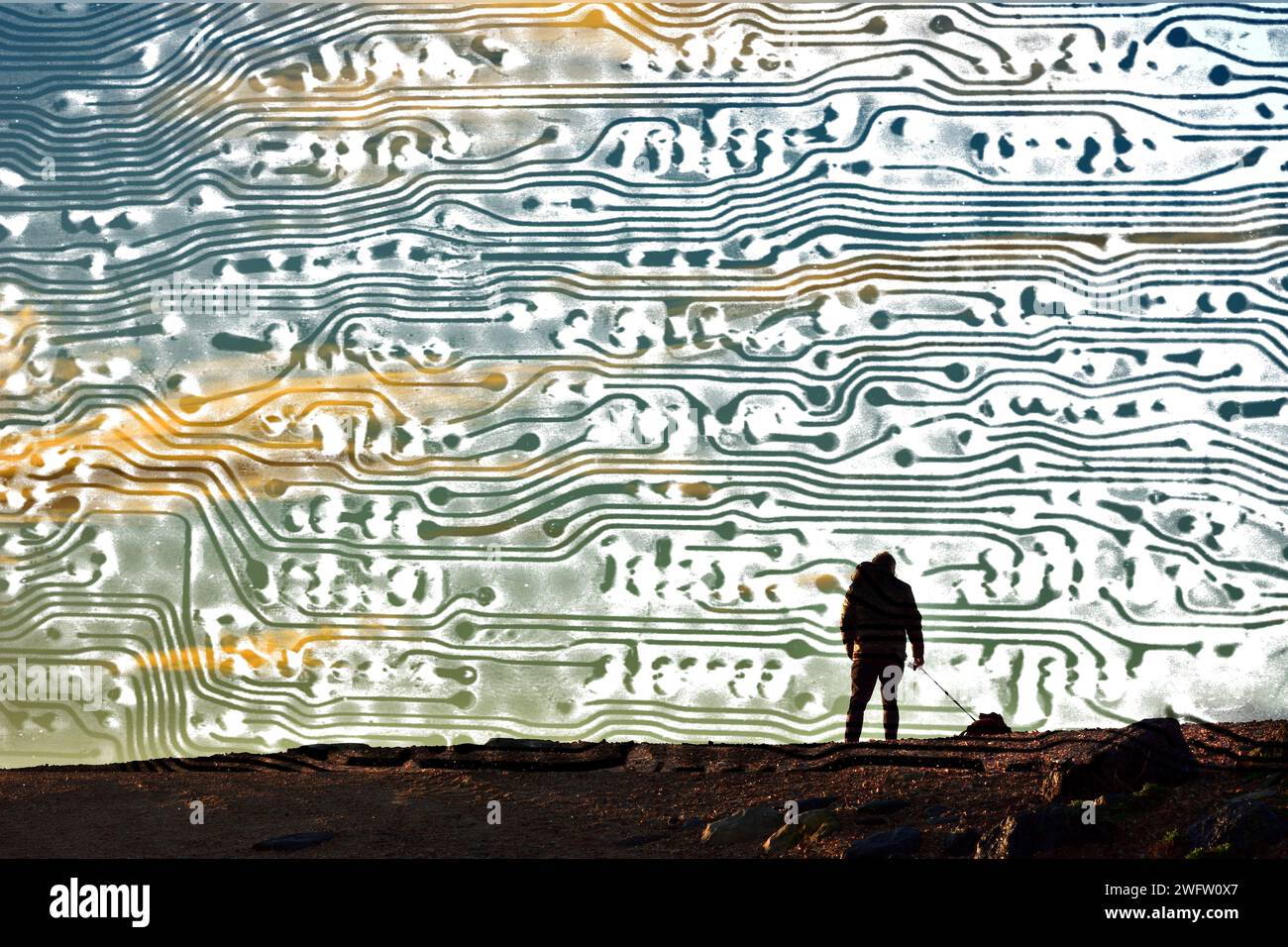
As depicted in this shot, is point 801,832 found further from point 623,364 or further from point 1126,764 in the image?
point 623,364

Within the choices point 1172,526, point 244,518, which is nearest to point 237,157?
point 244,518

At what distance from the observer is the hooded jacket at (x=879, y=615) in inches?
193

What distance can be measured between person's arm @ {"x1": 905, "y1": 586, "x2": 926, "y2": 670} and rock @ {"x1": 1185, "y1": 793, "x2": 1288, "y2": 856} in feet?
4.26

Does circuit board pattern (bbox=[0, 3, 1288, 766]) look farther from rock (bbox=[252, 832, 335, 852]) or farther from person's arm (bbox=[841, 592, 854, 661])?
rock (bbox=[252, 832, 335, 852])

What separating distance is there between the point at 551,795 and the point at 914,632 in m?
1.61

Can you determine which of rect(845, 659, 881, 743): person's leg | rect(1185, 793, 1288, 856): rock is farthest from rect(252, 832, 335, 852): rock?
rect(1185, 793, 1288, 856): rock

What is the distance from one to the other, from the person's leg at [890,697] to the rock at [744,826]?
89cm

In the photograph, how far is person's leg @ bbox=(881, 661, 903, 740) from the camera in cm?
501

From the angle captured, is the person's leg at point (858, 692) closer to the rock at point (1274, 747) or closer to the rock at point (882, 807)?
the rock at point (882, 807)

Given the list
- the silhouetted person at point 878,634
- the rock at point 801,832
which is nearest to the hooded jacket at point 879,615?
the silhouetted person at point 878,634

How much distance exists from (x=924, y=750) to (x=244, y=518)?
3.06 metres
